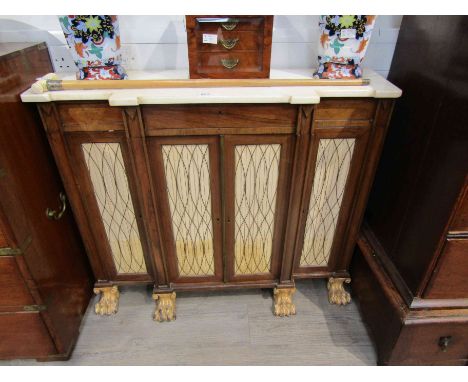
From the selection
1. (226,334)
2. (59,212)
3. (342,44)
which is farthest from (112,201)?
(342,44)

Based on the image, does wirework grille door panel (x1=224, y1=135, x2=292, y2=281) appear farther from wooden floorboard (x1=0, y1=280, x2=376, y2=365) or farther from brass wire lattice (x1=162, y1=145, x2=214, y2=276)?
wooden floorboard (x1=0, y1=280, x2=376, y2=365)

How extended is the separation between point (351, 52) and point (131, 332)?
1.55 meters

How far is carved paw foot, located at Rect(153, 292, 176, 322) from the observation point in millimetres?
1636

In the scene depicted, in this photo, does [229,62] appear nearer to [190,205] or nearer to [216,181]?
[216,181]

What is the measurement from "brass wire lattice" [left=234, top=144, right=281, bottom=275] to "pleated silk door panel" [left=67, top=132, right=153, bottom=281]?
1.41ft

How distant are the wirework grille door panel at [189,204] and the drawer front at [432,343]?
2.71 ft

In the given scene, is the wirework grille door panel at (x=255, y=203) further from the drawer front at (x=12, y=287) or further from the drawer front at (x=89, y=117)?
the drawer front at (x=12, y=287)

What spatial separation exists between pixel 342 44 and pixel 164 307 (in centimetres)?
140

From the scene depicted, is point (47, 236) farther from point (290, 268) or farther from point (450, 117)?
point (450, 117)

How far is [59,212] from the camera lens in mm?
1403

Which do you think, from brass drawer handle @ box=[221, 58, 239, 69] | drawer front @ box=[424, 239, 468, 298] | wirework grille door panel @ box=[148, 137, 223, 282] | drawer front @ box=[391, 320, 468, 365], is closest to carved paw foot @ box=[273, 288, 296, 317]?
wirework grille door panel @ box=[148, 137, 223, 282]

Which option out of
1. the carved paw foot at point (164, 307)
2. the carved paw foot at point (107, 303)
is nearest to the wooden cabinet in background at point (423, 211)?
the carved paw foot at point (164, 307)

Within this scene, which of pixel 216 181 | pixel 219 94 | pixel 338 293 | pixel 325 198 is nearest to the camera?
pixel 219 94

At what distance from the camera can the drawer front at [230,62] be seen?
4.00ft
